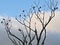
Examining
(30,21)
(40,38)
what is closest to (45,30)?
(40,38)

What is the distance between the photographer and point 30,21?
83.0 ft

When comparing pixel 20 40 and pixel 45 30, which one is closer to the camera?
pixel 45 30

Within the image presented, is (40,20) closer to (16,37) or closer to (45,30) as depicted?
(45,30)

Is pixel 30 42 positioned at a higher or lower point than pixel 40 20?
lower

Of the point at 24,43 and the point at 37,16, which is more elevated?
the point at 37,16

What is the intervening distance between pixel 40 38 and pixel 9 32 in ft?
11.3

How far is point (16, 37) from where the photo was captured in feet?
81.9

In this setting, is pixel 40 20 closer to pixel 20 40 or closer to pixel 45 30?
pixel 45 30

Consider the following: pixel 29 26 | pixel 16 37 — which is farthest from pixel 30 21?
pixel 16 37

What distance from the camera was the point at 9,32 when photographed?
83.3 feet

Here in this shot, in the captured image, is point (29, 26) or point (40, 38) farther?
point (29, 26)

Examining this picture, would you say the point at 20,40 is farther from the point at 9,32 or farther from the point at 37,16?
the point at 37,16

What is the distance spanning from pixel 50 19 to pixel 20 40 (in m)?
3.64

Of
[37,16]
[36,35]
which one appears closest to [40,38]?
[36,35]
